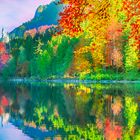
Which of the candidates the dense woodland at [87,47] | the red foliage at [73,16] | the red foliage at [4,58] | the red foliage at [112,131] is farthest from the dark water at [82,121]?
the red foliage at [4,58]

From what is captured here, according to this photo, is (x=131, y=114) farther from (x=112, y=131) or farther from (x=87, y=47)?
(x=87, y=47)

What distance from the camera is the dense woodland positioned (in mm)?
12242

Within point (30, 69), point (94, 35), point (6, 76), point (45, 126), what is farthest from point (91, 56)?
point (94, 35)

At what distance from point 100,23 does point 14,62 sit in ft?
451

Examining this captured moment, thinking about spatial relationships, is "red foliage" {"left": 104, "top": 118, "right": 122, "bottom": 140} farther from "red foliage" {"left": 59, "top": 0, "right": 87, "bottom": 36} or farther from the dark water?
"red foliage" {"left": 59, "top": 0, "right": 87, "bottom": 36}

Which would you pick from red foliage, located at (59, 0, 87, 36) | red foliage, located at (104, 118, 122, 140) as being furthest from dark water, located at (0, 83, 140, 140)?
red foliage, located at (59, 0, 87, 36)

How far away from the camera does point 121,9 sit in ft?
39.2

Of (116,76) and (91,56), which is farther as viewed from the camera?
(91,56)

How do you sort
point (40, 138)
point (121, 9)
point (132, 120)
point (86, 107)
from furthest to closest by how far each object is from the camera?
point (86, 107) < point (132, 120) < point (40, 138) < point (121, 9)

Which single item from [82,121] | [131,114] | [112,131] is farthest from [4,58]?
[112,131]

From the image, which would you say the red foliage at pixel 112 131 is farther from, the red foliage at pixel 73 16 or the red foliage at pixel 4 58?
the red foliage at pixel 4 58

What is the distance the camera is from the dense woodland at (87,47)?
482 inches

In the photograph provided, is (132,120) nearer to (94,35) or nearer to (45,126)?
(45,126)

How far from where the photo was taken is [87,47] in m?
14.5
